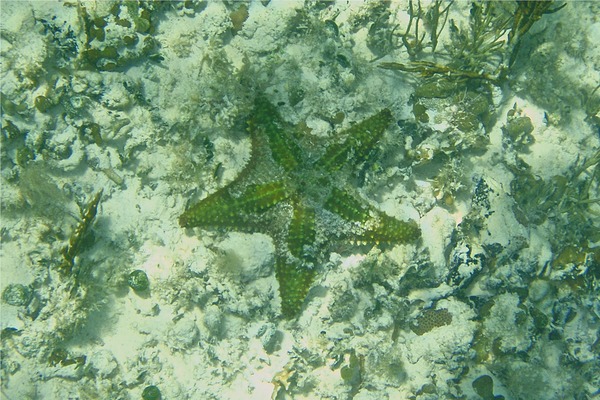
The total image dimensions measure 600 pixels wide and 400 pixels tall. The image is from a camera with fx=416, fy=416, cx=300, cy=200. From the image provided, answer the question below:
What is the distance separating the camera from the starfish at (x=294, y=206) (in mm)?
4973

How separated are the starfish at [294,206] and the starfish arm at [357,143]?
1 centimetres

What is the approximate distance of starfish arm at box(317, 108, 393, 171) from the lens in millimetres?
5094

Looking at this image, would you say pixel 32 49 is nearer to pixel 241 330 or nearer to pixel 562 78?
pixel 241 330

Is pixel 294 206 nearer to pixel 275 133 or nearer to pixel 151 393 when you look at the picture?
pixel 275 133

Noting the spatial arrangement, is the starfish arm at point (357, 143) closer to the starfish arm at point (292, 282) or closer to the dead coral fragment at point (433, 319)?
the starfish arm at point (292, 282)

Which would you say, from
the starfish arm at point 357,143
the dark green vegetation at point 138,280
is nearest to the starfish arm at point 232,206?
the starfish arm at point 357,143

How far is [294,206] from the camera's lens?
5.00 metres

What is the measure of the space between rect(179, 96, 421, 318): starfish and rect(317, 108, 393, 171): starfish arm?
0.04 feet

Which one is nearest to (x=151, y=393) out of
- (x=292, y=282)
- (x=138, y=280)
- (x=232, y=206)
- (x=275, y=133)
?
(x=138, y=280)

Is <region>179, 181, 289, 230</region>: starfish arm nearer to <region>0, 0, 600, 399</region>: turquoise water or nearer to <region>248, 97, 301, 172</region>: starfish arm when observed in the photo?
<region>0, 0, 600, 399</region>: turquoise water

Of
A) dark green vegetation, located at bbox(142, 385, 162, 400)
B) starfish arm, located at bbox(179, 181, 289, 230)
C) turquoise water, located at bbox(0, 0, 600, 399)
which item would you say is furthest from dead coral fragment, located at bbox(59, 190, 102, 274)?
dark green vegetation, located at bbox(142, 385, 162, 400)

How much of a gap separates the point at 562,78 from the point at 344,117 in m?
3.51

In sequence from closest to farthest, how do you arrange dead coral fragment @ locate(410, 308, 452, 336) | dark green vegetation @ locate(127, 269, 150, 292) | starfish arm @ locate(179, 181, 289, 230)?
starfish arm @ locate(179, 181, 289, 230), dark green vegetation @ locate(127, 269, 150, 292), dead coral fragment @ locate(410, 308, 452, 336)

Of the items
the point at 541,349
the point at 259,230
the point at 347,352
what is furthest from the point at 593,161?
the point at 259,230
